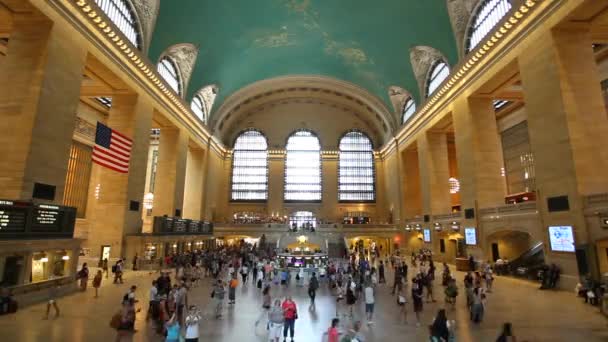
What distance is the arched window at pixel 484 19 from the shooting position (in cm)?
1706

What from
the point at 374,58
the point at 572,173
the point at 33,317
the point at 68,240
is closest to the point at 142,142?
the point at 68,240

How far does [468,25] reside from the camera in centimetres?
1948

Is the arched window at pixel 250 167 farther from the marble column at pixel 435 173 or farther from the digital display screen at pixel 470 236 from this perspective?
the digital display screen at pixel 470 236

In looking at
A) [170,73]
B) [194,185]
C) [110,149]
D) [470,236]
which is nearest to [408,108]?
[470,236]

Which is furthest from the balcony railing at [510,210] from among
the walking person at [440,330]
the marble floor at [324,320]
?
the walking person at [440,330]

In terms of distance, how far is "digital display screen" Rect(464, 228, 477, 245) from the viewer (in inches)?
730

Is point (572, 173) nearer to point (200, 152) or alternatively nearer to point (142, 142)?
point (142, 142)

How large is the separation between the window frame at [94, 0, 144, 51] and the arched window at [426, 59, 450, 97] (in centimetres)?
2000

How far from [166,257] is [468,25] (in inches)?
910

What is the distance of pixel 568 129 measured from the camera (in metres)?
12.6

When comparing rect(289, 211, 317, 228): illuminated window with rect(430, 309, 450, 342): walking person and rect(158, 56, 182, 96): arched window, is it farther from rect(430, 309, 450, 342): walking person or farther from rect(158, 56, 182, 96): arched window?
rect(430, 309, 450, 342): walking person

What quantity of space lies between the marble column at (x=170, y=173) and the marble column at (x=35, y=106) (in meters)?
11.3

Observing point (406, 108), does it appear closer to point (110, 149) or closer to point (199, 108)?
point (199, 108)

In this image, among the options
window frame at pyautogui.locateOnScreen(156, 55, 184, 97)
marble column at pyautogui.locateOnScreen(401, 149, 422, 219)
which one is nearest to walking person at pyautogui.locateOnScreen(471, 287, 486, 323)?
window frame at pyautogui.locateOnScreen(156, 55, 184, 97)
